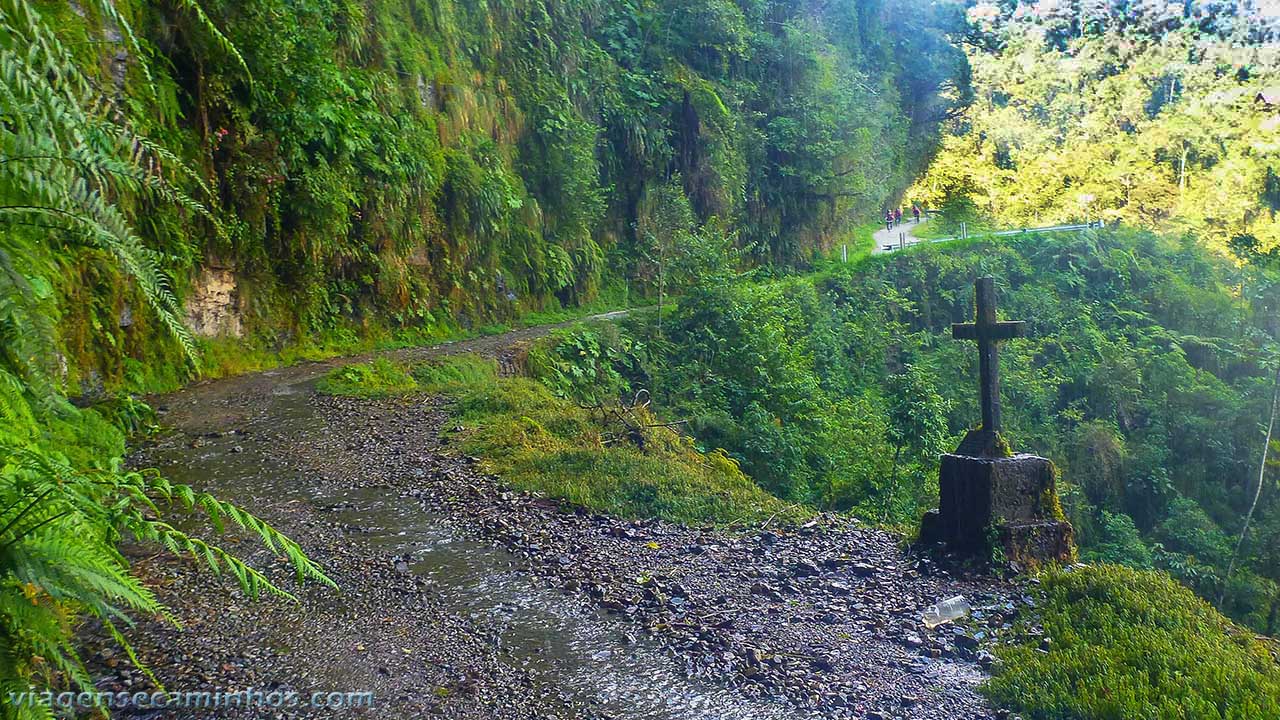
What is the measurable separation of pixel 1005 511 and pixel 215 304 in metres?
10.6

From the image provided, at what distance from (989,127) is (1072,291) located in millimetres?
16102

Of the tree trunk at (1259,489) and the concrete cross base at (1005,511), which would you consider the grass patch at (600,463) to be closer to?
the concrete cross base at (1005,511)

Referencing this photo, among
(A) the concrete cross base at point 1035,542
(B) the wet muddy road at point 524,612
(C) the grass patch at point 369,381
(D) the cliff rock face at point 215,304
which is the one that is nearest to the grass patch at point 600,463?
(B) the wet muddy road at point 524,612

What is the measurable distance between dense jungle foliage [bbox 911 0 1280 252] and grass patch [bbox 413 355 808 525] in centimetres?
3106

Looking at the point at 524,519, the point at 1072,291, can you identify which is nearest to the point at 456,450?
the point at 524,519

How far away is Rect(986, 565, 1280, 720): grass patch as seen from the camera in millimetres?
4238

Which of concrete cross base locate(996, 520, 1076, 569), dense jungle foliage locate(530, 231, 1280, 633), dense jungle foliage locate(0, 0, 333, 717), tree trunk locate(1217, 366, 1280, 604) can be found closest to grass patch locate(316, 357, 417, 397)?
dense jungle foliage locate(530, 231, 1280, 633)

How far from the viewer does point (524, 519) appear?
6758 millimetres

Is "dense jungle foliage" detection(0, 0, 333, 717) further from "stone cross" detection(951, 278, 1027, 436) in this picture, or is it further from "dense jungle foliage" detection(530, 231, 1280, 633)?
"dense jungle foliage" detection(530, 231, 1280, 633)

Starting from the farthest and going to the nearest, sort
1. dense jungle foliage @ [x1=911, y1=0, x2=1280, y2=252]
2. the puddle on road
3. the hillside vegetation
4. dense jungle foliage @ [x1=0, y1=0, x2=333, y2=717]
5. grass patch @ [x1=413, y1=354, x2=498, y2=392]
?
dense jungle foliage @ [x1=911, y1=0, x2=1280, y2=252] < grass patch @ [x1=413, y1=354, x2=498, y2=392] < the hillside vegetation < the puddle on road < dense jungle foliage @ [x1=0, y1=0, x2=333, y2=717]

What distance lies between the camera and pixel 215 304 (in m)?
11.4

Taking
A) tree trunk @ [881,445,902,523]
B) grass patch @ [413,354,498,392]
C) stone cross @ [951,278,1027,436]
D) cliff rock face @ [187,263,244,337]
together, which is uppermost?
cliff rock face @ [187,263,244,337]

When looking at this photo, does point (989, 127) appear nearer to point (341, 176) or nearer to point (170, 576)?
point (341, 176)

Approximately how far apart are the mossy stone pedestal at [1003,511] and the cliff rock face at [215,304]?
9.92m
